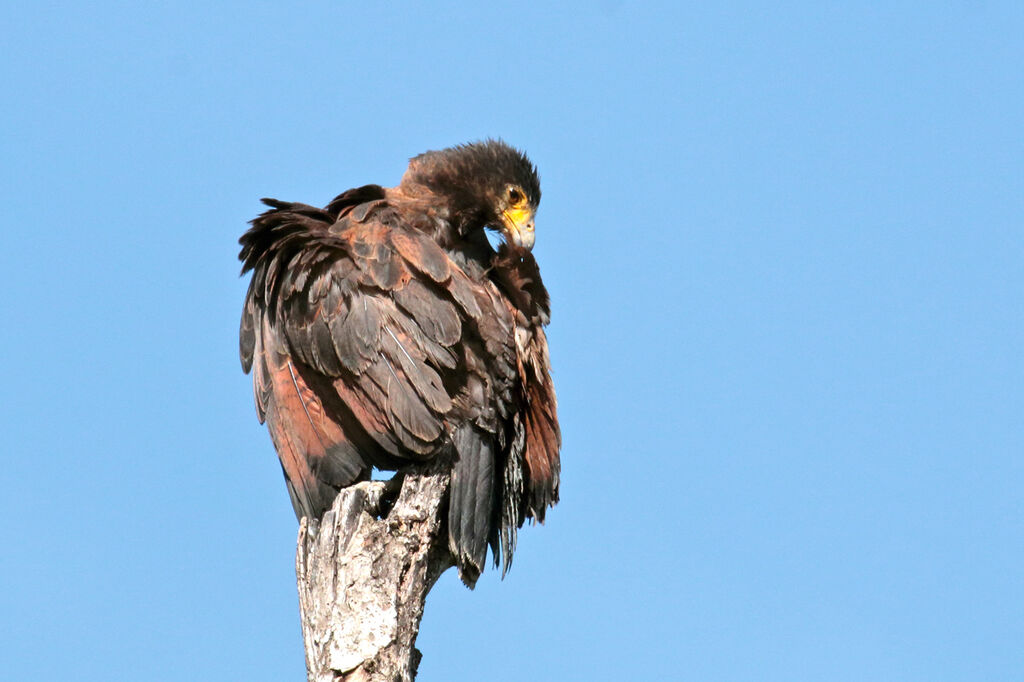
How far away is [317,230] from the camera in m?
5.07

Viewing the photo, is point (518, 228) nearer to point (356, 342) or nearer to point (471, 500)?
point (356, 342)

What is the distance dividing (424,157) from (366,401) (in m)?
1.54

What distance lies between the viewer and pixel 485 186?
18.6ft

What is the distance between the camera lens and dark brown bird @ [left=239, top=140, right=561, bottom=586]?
15.7 feet

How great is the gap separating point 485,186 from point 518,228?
0.80 feet

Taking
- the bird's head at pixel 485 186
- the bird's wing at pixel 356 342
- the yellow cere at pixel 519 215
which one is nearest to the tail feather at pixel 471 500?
the bird's wing at pixel 356 342

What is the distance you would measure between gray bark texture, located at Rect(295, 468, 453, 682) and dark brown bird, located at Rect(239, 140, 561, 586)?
12 cm

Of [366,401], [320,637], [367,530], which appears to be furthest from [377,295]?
[320,637]

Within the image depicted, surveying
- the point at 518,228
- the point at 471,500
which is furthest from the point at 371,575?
the point at 518,228

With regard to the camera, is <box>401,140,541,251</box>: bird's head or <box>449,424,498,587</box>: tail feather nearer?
<box>449,424,498,587</box>: tail feather

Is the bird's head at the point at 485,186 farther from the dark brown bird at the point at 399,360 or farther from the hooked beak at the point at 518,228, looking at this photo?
the dark brown bird at the point at 399,360

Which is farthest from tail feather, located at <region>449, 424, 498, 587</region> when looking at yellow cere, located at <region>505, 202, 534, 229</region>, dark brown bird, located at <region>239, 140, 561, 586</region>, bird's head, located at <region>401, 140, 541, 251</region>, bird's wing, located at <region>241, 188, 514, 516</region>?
yellow cere, located at <region>505, 202, 534, 229</region>

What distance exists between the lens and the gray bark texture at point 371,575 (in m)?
4.18

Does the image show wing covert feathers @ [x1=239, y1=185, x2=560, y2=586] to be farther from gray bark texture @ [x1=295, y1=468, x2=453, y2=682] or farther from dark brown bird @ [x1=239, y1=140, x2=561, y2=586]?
gray bark texture @ [x1=295, y1=468, x2=453, y2=682]
